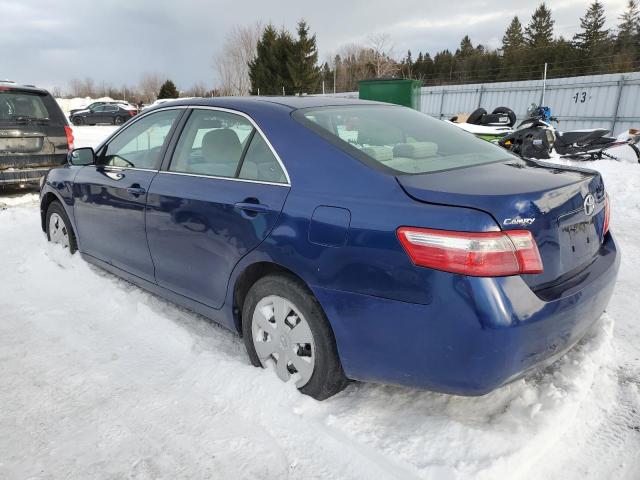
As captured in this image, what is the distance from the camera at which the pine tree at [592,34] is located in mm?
45312

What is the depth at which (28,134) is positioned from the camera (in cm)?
757

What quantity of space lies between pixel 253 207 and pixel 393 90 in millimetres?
13835

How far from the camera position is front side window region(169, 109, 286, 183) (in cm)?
272

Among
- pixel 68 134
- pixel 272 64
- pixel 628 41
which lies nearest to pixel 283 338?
pixel 68 134

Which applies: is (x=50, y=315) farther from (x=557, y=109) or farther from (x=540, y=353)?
(x=557, y=109)

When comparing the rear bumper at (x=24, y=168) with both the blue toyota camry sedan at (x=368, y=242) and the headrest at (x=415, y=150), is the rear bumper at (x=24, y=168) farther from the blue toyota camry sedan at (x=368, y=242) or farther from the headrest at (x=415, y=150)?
the headrest at (x=415, y=150)

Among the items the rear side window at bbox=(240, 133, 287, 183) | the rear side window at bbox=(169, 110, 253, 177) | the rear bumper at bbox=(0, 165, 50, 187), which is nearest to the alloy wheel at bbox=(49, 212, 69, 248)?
the rear side window at bbox=(169, 110, 253, 177)

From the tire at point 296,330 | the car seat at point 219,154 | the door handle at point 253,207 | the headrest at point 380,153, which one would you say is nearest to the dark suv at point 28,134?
the car seat at point 219,154

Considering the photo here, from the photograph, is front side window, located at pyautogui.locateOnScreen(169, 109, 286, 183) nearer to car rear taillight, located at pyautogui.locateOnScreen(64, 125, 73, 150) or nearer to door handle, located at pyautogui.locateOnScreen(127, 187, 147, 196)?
door handle, located at pyautogui.locateOnScreen(127, 187, 147, 196)

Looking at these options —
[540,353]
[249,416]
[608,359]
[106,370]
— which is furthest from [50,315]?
[608,359]

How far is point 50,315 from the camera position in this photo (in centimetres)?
375

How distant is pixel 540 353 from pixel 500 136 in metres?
10.2

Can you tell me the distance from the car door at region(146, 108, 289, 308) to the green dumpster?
41.6 ft

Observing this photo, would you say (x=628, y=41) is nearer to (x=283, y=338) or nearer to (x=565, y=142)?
(x=565, y=142)
